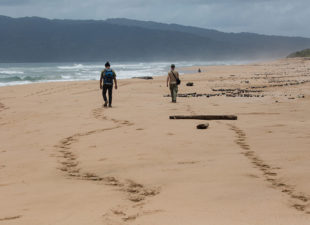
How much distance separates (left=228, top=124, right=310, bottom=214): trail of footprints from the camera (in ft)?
14.2

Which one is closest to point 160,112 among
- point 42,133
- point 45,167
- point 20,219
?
point 42,133

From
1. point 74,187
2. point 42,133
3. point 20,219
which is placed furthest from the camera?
point 42,133

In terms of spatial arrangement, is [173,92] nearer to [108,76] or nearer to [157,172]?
[108,76]

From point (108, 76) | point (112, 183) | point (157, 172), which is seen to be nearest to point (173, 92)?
point (108, 76)

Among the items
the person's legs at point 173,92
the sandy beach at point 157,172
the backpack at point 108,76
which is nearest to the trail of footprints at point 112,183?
the sandy beach at point 157,172

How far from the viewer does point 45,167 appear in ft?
21.2

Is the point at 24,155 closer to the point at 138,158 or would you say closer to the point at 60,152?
the point at 60,152

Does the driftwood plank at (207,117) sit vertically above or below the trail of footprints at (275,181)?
below

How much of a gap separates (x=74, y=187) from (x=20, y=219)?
1.16 metres

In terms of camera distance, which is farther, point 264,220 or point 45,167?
point 45,167

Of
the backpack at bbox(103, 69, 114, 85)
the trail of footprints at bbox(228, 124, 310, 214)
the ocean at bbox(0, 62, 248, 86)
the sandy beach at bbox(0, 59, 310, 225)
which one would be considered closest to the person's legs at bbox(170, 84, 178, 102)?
the backpack at bbox(103, 69, 114, 85)

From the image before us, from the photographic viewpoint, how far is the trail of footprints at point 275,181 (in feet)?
14.2

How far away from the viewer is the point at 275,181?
5207mm

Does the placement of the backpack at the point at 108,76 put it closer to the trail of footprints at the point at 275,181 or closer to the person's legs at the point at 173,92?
the person's legs at the point at 173,92
